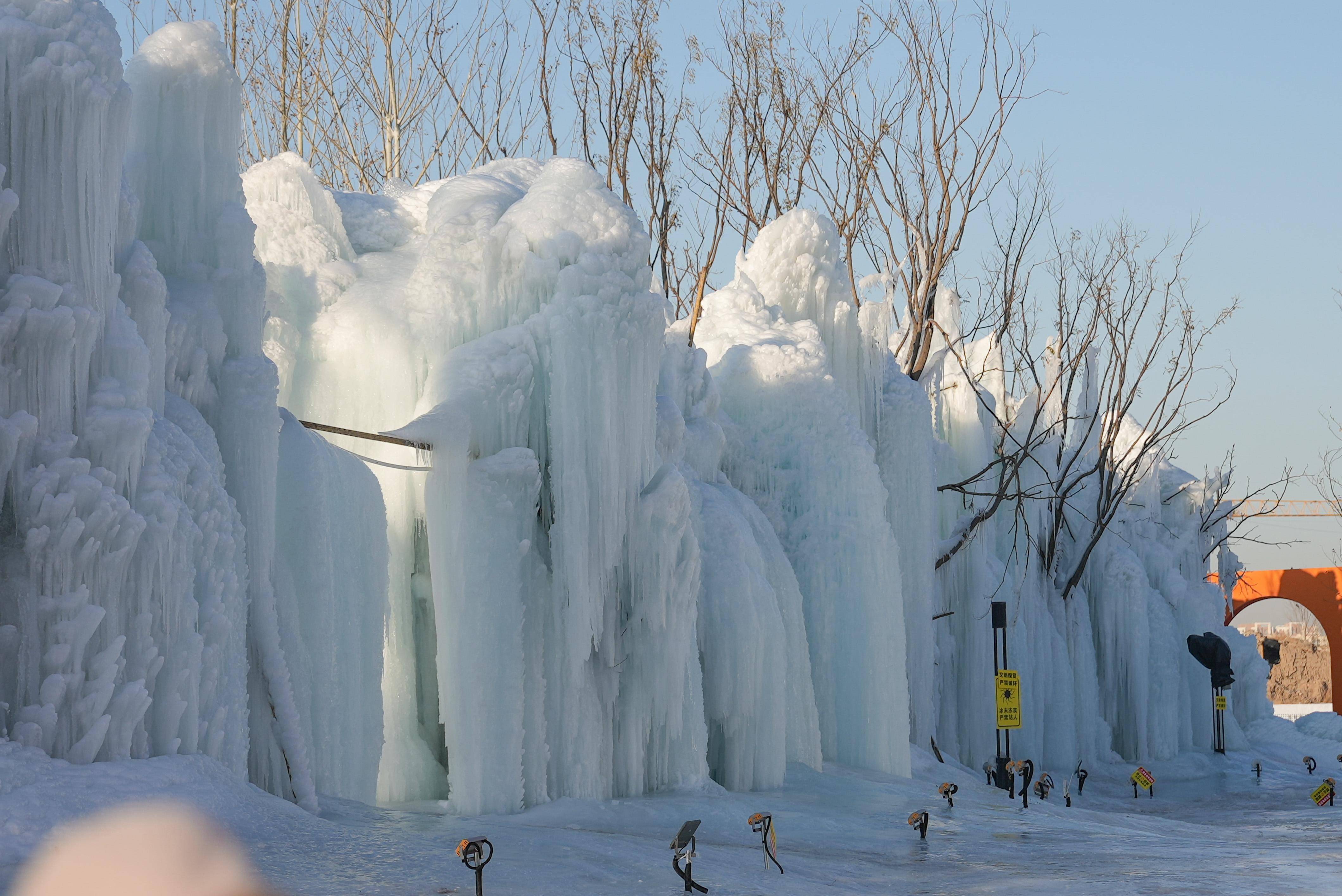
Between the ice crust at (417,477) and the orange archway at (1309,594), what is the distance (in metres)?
19.2

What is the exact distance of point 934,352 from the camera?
55.5ft

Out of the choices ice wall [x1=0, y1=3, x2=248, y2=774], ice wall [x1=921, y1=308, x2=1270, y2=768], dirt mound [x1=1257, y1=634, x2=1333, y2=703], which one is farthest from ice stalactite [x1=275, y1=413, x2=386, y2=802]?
dirt mound [x1=1257, y1=634, x2=1333, y2=703]

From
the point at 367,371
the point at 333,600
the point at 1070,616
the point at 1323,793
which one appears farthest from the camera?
the point at 1070,616

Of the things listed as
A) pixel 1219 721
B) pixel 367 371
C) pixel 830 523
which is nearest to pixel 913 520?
pixel 830 523

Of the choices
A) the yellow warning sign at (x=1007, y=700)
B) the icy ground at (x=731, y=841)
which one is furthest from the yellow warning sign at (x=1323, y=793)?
the yellow warning sign at (x=1007, y=700)

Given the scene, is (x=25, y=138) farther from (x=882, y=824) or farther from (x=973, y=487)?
(x=973, y=487)

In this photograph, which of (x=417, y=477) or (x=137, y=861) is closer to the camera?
(x=137, y=861)

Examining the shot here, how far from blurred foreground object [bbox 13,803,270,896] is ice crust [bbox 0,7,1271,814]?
59 cm

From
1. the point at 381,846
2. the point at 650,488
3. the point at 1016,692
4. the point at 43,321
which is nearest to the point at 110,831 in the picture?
the point at 381,846

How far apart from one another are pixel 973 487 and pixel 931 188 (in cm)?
376

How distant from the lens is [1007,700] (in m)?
11.9

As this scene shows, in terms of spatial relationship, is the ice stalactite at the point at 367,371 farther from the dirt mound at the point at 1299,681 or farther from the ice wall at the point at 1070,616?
the dirt mound at the point at 1299,681

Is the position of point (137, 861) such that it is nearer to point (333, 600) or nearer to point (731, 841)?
point (333, 600)

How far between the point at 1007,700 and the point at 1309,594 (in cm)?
2171
